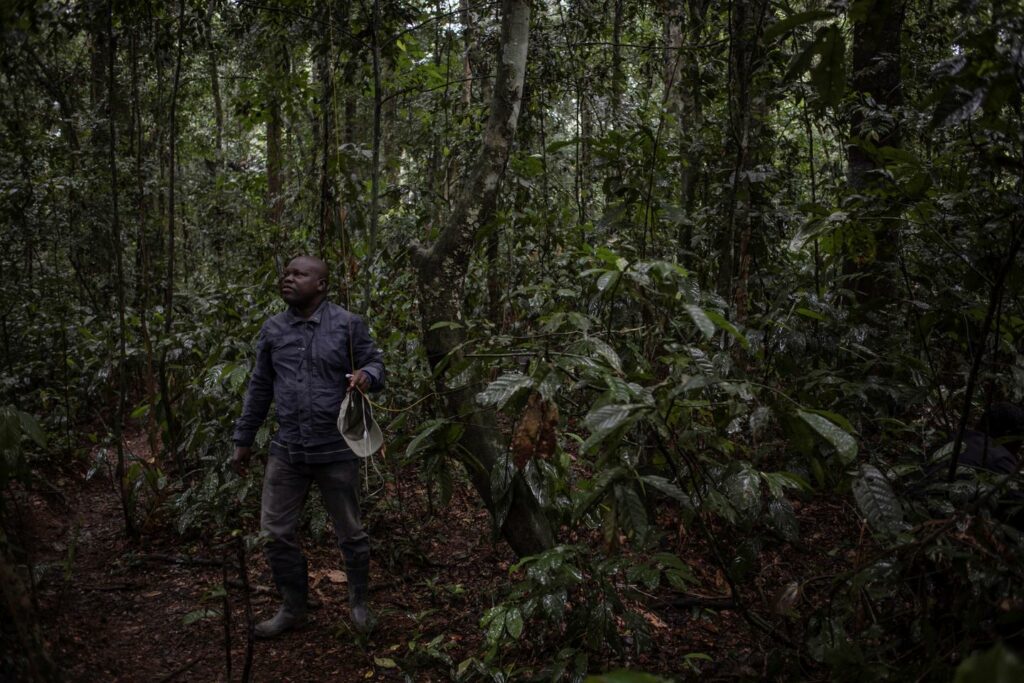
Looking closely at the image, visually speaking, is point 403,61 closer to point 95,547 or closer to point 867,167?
point 867,167

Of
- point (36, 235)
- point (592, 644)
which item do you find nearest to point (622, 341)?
point (592, 644)

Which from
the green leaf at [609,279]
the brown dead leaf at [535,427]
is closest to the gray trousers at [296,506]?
the brown dead leaf at [535,427]

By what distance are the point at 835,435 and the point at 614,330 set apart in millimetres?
1592

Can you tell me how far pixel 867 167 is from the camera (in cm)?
599

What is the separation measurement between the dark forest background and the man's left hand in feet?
1.25

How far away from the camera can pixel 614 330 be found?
3.60 m

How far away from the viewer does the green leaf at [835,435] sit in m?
2.04

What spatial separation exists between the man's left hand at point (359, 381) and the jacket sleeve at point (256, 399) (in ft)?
1.87

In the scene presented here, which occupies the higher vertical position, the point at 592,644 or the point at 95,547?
the point at 592,644

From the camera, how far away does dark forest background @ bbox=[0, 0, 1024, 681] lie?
2314 mm

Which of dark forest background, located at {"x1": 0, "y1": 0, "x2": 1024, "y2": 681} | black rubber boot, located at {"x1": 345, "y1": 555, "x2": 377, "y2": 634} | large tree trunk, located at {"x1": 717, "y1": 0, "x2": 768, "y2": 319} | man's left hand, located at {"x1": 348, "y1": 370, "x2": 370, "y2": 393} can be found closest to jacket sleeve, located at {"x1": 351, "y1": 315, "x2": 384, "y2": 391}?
man's left hand, located at {"x1": 348, "y1": 370, "x2": 370, "y2": 393}

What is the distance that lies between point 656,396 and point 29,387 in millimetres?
7090

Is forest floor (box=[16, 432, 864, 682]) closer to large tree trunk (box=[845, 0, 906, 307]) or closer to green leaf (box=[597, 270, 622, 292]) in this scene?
green leaf (box=[597, 270, 622, 292])

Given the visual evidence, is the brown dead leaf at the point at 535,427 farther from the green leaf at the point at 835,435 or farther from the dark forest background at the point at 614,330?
the green leaf at the point at 835,435
